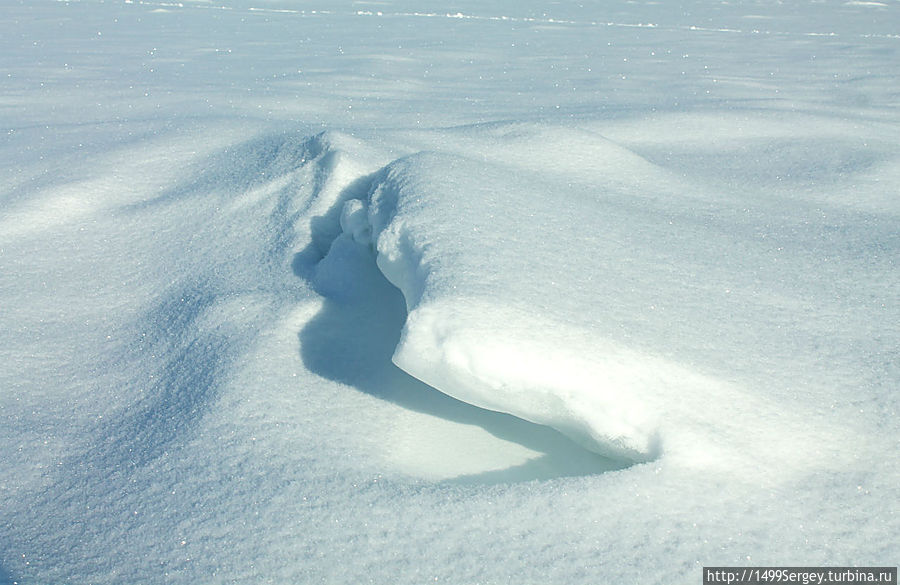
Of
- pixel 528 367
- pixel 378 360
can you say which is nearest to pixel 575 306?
pixel 528 367

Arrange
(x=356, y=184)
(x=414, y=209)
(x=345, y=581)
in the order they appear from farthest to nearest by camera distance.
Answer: (x=356, y=184)
(x=414, y=209)
(x=345, y=581)

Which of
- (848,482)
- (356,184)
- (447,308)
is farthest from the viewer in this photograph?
(356,184)

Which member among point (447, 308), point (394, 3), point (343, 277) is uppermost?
point (394, 3)

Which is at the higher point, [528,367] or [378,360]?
[528,367]

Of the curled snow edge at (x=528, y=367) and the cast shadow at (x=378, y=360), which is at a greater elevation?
the curled snow edge at (x=528, y=367)

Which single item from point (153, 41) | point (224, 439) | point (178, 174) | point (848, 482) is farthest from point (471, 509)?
point (153, 41)

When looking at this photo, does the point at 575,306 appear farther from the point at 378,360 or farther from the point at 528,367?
the point at 378,360

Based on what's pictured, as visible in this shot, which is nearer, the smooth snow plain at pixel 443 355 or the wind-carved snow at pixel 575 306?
the smooth snow plain at pixel 443 355

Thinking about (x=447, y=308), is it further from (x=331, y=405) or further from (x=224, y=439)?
(x=224, y=439)
